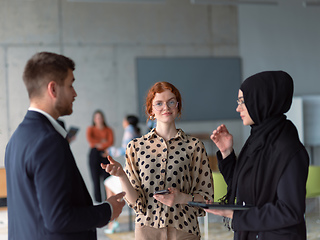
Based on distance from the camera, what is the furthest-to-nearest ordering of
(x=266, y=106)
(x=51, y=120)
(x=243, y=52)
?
(x=243, y=52)
(x=266, y=106)
(x=51, y=120)

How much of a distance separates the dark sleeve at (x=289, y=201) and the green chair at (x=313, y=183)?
2.95m

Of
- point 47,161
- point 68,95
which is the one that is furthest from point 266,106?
point 47,161

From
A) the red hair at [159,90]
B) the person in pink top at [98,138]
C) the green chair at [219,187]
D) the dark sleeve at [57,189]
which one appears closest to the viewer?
the dark sleeve at [57,189]

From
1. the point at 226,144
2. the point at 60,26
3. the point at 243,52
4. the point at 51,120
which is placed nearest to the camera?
the point at 51,120

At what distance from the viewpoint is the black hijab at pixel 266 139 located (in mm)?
1822

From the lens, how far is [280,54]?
400 inches

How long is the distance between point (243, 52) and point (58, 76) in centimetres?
872

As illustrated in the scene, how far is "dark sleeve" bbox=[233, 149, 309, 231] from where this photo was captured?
1.76m

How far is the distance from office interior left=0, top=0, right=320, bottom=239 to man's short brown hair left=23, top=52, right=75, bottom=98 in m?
6.59

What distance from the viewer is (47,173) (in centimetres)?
149

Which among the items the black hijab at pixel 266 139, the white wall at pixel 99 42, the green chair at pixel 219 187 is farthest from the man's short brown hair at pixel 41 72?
the white wall at pixel 99 42

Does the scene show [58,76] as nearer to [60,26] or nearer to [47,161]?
[47,161]

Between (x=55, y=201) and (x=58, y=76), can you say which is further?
(x=58, y=76)

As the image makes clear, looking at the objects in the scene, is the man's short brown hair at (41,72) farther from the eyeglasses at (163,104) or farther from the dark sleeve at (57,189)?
the eyeglasses at (163,104)
